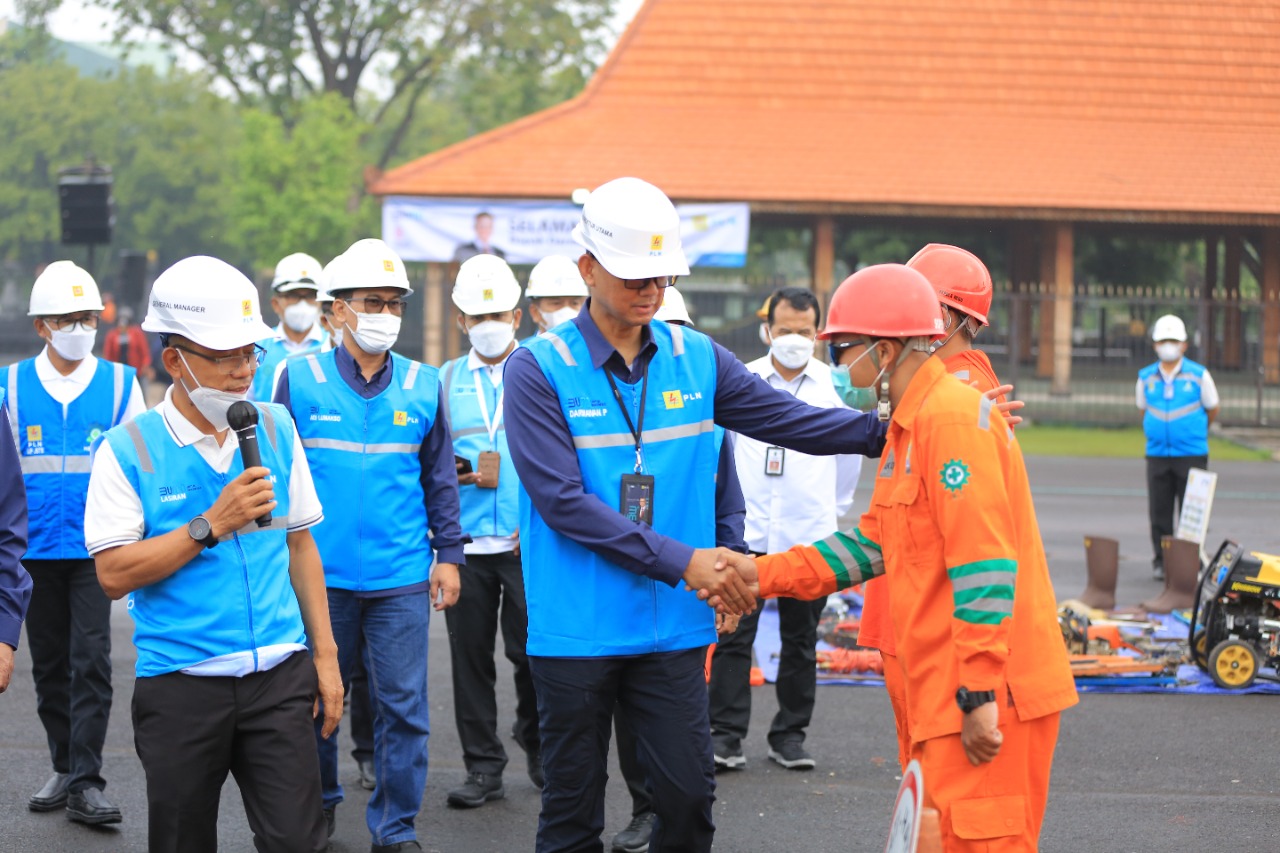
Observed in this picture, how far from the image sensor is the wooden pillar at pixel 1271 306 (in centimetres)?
2731

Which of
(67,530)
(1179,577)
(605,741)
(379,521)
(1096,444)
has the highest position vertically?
(379,521)

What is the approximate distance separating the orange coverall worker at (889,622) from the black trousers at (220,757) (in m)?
1.69

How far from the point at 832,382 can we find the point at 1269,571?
3.01 m

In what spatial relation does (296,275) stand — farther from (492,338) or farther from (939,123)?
(939,123)

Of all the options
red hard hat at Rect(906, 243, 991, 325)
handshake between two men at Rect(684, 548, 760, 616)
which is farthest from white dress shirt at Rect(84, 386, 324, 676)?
red hard hat at Rect(906, 243, 991, 325)

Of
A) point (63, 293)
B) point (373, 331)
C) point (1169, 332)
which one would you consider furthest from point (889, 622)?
point (1169, 332)

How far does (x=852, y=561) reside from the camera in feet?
15.5

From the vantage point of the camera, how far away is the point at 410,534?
20.4 feet

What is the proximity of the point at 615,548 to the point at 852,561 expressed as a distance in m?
0.74

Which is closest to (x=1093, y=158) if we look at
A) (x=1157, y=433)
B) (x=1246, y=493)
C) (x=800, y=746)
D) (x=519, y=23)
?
(x=1246, y=493)

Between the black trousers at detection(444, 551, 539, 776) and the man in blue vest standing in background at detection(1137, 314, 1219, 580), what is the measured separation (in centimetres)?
769

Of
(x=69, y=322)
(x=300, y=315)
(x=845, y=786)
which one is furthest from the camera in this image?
(x=300, y=315)

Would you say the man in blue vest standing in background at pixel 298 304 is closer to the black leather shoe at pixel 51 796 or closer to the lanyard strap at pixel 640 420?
the black leather shoe at pixel 51 796

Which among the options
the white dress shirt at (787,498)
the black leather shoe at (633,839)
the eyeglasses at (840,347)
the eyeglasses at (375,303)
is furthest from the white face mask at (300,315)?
the eyeglasses at (840,347)
